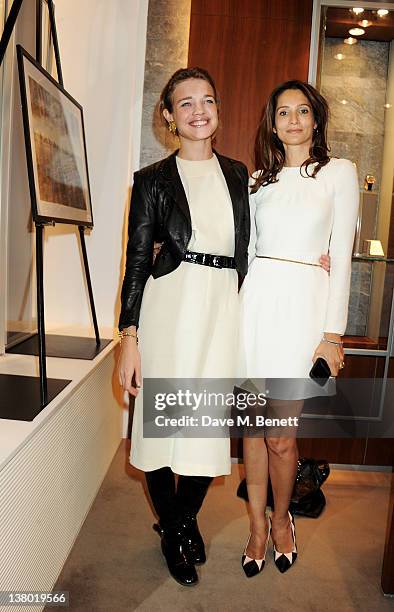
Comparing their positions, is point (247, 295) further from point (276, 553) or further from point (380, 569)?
point (380, 569)

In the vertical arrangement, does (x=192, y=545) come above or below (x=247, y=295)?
below

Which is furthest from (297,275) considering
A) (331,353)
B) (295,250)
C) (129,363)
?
(129,363)

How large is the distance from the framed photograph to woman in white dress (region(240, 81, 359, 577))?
0.71 metres

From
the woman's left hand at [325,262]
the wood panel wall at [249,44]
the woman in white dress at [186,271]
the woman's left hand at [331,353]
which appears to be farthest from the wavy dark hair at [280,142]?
the wood panel wall at [249,44]

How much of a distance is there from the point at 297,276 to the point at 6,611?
4.12ft

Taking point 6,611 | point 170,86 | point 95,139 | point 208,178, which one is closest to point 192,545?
point 6,611

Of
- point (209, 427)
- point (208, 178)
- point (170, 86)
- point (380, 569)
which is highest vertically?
point (170, 86)

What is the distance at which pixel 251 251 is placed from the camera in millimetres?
2141

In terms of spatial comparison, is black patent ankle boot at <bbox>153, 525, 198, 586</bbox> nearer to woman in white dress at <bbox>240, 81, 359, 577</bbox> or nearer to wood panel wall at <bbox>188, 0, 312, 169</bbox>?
woman in white dress at <bbox>240, 81, 359, 577</bbox>

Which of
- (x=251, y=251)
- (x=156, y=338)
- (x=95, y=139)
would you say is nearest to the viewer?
Answer: (x=156, y=338)

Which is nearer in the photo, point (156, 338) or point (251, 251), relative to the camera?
Answer: point (156, 338)

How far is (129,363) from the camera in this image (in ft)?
6.31

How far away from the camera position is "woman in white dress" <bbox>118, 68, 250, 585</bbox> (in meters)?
1.93

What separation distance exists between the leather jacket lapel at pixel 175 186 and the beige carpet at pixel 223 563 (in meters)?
1.21
